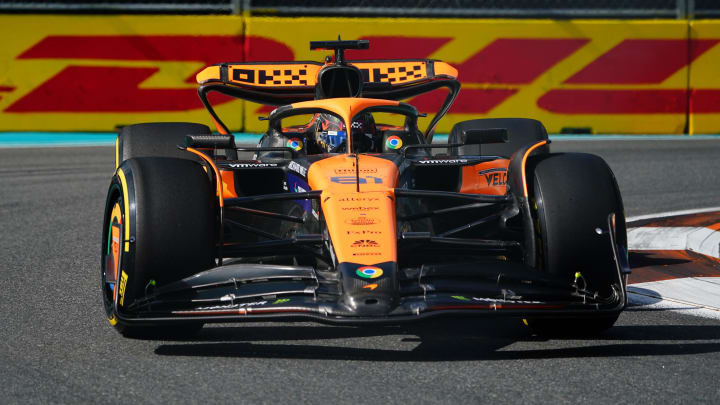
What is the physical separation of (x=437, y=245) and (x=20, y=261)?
2.79 m

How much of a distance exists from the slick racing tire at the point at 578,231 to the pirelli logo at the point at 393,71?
2735mm

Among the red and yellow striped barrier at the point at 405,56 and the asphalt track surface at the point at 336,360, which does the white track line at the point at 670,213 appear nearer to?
the asphalt track surface at the point at 336,360

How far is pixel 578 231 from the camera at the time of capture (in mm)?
4875

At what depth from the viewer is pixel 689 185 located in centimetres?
1012

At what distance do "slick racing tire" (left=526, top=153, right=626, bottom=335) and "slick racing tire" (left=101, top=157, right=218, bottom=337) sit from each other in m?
1.41

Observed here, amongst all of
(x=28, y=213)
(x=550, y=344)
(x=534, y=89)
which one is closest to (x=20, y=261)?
(x=28, y=213)

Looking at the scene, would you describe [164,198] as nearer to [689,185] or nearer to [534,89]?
[689,185]

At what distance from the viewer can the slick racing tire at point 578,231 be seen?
4840mm

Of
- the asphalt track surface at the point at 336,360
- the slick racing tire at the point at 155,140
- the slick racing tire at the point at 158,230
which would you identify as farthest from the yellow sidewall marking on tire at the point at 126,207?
the slick racing tire at the point at 155,140

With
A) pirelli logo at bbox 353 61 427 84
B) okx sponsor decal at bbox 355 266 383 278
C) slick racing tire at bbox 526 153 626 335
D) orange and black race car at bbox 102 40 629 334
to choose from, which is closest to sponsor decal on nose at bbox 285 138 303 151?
orange and black race car at bbox 102 40 629 334

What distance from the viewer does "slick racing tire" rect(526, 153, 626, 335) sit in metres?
4.84

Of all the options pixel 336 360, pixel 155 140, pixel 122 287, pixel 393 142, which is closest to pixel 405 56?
pixel 155 140

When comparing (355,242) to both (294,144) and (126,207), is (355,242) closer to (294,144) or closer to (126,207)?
(126,207)

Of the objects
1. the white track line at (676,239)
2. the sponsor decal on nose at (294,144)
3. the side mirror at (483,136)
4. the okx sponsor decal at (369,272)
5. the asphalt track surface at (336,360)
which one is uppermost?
the side mirror at (483,136)
